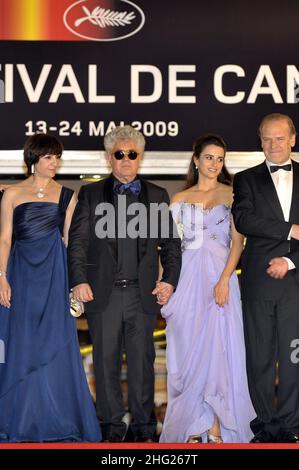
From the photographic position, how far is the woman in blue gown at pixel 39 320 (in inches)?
208

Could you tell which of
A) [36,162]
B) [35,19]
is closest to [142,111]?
[35,19]

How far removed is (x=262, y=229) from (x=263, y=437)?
1.06m

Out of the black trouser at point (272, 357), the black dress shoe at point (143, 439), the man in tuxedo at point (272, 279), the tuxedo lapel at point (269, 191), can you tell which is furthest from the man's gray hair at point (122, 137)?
the black dress shoe at point (143, 439)

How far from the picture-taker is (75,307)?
5359 millimetres

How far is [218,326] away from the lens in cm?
545

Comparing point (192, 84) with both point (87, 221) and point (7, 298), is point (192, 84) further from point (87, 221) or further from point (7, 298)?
point (7, 298)

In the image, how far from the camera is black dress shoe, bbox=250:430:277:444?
508cm

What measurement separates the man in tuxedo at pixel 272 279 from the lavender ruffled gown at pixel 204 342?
0.53 ft

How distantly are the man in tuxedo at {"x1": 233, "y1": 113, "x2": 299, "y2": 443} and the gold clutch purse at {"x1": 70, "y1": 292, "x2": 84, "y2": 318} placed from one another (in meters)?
0.86

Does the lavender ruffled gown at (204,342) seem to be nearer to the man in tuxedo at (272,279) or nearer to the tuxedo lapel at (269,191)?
the man in tuxedo at (272,279)

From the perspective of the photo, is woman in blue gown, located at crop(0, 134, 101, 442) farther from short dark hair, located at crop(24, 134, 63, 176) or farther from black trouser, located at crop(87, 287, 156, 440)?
black trouser, located at crop(87, 287, 156, 440)

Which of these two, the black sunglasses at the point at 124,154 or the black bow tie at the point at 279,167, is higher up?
the black sunglasses at the point at 124,154

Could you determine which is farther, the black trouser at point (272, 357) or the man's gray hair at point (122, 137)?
the man's gray hair at point (122, 137)

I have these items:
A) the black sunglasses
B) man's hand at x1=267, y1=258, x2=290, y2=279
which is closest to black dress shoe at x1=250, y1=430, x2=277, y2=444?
man's hand at x1=267, y1=258, x2=290, y2=279
